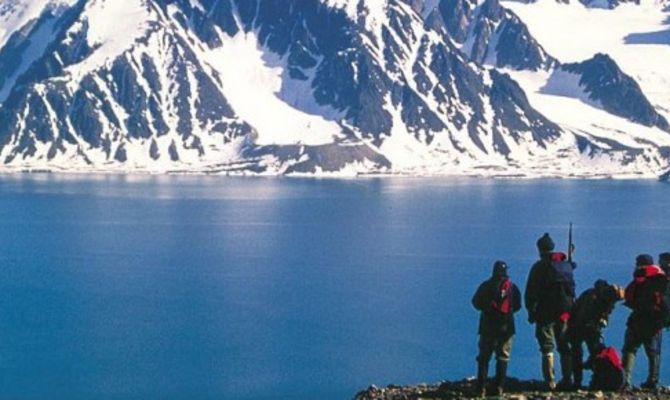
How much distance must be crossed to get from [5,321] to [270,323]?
17857 mm

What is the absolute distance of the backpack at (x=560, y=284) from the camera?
36.1 meters

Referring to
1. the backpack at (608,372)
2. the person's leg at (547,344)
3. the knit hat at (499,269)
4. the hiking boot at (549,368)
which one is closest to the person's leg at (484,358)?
the person's leg at (547,344)

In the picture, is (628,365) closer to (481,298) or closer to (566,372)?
(566,372)

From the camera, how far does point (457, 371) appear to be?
2904 inches

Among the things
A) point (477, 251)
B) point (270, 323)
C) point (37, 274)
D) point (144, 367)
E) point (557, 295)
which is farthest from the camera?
point (477, 251)

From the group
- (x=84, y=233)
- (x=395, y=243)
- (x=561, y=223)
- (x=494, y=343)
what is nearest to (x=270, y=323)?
(x=494, y=343)

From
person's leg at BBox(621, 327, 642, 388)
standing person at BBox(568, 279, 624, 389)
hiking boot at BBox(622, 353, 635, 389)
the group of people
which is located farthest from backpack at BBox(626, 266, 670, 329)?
hiking boot at BBox(622, 353, 635, 389)

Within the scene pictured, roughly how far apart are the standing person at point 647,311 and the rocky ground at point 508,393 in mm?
992

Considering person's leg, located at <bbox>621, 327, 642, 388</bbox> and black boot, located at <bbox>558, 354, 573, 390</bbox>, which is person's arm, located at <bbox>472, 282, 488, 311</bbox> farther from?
person's leg, located at <bbox>621, 327, 642, 388</bbox>

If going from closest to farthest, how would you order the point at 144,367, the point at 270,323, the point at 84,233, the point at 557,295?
the point at 557,295
the point at 144,367
the point at 270,323
the point at 84,233

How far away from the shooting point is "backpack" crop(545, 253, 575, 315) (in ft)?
118

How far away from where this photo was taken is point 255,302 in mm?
102875

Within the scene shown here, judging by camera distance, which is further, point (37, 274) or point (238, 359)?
point (37, 274)

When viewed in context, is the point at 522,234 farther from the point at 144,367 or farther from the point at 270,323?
the point at 144,367
